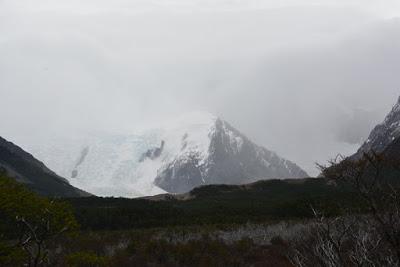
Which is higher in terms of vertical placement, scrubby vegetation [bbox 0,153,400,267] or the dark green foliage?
the dark green foliage

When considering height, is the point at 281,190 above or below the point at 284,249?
above

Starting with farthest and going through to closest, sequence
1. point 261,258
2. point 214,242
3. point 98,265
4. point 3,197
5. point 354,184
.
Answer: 1. point 214,242
2. point 261,258
3. point 98,265
4. point 3,197
5. point 354,184

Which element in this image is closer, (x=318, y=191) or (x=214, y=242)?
(x=214, y=242)

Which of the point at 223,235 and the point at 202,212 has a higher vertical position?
the point at 202,212

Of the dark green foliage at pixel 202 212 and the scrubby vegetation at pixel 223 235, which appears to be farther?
the dark green foliage at pixel 202 212

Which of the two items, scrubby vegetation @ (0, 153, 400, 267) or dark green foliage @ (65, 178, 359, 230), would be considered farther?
dark green foliage @ (65, 178, 359, 230)

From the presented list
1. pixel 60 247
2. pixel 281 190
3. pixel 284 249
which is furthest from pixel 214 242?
pixel 281 190

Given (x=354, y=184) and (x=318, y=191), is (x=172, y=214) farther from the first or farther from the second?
(x=354, y=184)

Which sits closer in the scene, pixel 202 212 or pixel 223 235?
pixel 223 235

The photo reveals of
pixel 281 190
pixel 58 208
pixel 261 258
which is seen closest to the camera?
pixel 58 208

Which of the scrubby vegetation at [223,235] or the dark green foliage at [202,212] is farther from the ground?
the dark green foliage at [202,212]

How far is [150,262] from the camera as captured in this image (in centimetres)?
3722

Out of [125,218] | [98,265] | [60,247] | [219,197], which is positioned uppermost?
[219,197]

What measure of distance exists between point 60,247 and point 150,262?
1271 centimetres
